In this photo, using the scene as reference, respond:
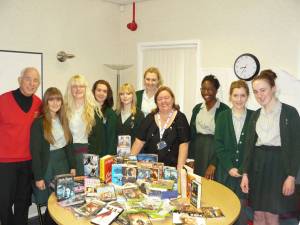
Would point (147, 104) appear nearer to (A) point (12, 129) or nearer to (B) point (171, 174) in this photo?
(B) point (171, 174)

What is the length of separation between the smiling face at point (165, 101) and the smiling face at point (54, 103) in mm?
830

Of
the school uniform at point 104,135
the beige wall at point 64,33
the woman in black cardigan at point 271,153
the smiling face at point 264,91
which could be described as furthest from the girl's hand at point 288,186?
the beige wall at point 64,33

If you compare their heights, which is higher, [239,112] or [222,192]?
[239,112]

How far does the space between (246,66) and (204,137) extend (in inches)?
44.0

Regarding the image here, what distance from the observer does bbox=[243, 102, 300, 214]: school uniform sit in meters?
2.26

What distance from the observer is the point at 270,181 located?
2.35m

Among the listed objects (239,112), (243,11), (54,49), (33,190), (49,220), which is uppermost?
(243,11)

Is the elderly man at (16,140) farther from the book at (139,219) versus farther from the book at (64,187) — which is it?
the book at (139,219)

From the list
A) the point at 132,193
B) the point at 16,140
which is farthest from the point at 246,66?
the point at 16,140

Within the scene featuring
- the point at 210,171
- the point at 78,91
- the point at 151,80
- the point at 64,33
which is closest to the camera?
the point at 78,91

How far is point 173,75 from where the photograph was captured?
444 centimetres

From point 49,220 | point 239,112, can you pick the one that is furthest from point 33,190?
point 239,112

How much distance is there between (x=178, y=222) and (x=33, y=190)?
1487mm

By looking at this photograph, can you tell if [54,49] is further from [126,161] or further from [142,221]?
[142,221]
